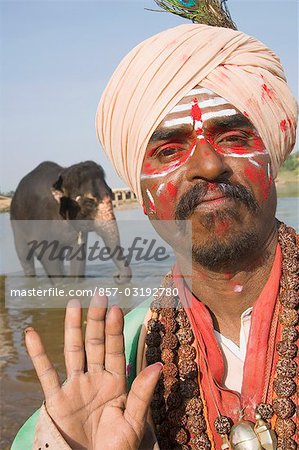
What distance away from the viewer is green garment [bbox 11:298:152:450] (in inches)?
90.9

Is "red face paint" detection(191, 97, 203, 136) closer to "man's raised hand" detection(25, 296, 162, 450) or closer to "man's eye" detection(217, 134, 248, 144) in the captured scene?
"man's eye" detection(217, 134, 248, 144)

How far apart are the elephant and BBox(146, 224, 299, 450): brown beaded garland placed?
735 cm

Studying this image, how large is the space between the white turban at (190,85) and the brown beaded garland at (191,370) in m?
0.39

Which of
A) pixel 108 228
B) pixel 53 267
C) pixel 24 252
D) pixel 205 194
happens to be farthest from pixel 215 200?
pixel 24 252

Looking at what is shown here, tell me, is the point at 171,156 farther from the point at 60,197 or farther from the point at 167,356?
the point at 60,197

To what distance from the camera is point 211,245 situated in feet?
7.50

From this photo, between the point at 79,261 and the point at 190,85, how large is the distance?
28.9 feet

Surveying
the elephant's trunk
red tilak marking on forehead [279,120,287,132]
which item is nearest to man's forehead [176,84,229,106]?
red tilak marking on forehead [279,120,287,132]

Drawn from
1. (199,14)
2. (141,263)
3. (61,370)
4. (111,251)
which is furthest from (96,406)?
(141,263)

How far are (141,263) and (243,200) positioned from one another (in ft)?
34.5

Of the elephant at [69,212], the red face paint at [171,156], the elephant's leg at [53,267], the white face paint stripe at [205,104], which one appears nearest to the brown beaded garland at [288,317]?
the red face paint at [171,156]

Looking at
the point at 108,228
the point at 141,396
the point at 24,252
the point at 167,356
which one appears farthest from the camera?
the point at 24,252

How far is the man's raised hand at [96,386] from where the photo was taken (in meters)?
2.04

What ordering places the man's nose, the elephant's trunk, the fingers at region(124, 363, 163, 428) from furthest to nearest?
the elephant's trunk < the man's nose < the fingers at region(124, 363, 163, 428)
